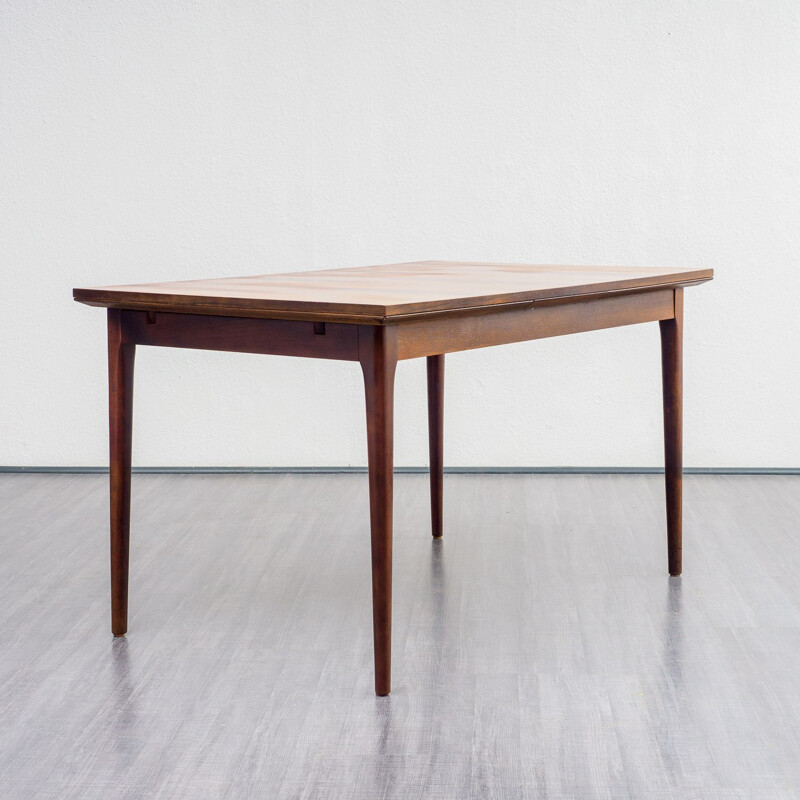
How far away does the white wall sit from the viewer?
3.11m

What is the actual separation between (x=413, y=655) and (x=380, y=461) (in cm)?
42

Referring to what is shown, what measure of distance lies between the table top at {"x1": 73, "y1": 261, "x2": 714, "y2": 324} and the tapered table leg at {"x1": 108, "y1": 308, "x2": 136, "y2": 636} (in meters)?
0.09

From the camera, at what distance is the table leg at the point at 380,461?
1515mm

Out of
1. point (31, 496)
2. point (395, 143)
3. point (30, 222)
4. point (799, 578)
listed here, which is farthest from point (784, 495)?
point (30, 222)

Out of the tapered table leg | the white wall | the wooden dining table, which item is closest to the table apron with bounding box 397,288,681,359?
the wooden dining table

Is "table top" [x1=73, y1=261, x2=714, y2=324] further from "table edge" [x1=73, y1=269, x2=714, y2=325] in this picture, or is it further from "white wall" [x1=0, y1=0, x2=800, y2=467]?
"white wall" [x1=0, y1=0, x2=800, y2=467]

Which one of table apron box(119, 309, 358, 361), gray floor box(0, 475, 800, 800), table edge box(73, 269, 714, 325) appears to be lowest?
gray floor box(0, 475, 800, 800)

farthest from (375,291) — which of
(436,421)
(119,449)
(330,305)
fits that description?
(436,421)

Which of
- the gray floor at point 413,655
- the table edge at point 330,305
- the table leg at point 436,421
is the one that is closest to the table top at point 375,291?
the table edge at point 330,305

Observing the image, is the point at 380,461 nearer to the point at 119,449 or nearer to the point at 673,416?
the point at 119,449

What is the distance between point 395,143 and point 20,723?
2.10 metres

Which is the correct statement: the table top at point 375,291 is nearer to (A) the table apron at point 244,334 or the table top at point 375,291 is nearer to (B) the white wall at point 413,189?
(A) the table apron at point 244,334

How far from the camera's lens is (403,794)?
1351 millimetres

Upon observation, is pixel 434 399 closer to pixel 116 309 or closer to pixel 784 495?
pixel 116 309
